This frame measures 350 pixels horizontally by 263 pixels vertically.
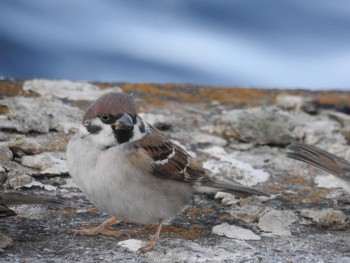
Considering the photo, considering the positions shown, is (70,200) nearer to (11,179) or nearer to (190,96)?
(11,179)

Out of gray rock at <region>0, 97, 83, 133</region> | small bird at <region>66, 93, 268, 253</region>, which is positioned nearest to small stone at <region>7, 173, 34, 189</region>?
small bird at <region>66, 93, 268, 253</region>

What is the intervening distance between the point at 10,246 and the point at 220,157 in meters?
1.67

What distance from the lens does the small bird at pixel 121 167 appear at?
10.1 ft

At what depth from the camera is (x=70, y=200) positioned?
3562mm

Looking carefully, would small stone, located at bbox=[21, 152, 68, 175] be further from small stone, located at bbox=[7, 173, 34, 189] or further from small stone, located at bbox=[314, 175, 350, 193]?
small stone, located at bbox=[314, 175, 350, 193]

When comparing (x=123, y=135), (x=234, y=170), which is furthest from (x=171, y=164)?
(x=234, y=170)

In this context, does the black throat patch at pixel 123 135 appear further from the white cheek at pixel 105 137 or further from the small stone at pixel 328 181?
the small stone at pixel 328 181

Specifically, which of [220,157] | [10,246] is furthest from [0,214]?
[220,157]

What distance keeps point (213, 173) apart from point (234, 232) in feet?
2.40

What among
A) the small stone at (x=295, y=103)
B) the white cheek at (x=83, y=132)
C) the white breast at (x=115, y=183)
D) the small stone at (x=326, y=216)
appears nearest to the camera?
the white breast at (x=115, y=183)

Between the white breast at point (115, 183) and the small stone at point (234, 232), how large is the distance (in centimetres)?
29

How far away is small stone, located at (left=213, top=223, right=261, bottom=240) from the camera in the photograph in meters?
3.29

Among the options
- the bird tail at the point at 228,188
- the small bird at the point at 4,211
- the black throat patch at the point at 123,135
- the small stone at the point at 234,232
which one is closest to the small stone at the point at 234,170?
the bird tail at the point at 228,188

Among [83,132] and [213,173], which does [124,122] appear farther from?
[213,173]
